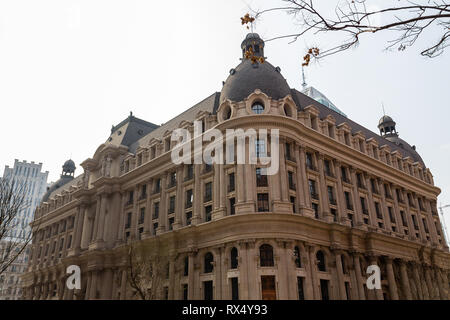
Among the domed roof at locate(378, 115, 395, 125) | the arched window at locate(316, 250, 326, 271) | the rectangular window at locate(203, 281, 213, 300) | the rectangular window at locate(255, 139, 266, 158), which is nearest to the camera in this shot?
the rectangular window at locate(203, 281, 213, 300)

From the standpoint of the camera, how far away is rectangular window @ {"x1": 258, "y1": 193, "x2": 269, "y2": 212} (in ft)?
110

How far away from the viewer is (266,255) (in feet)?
104

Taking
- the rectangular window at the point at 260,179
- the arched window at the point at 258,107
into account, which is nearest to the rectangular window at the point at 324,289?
the rectangular window at the point at 260,179

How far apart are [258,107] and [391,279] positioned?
Result: 80.0 feet

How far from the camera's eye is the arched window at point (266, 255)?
3125cm

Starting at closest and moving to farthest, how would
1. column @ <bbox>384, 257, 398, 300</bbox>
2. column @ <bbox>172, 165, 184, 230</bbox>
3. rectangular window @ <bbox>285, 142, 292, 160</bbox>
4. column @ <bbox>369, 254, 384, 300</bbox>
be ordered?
column @ <bbox>369, 254, 384, 300</bbox> → rectangular window @ <bbox>285, 142, 292, 160</bbox> → column @ <bbox>384, 257, 398, 300</bbox> → column @ <bbox>172, 165, 184, 230</bbox>

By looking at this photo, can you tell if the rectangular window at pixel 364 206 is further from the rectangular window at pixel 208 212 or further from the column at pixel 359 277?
the rectangular window at pixel 208 212

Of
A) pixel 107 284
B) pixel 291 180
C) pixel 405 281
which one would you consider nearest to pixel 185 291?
pixel 107 284

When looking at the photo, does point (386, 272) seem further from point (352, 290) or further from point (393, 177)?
point (393, 177)

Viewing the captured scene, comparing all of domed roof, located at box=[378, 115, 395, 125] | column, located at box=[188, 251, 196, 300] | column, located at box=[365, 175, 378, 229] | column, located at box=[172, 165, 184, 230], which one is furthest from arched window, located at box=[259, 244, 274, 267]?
domed roof, located at box=[378, 115, 395, 125]

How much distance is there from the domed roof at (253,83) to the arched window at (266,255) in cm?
1638

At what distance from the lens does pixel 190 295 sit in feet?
113

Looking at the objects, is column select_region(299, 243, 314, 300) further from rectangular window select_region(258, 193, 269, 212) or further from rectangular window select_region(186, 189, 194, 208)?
rectangular window select_region(186, 189, 194, 208)
